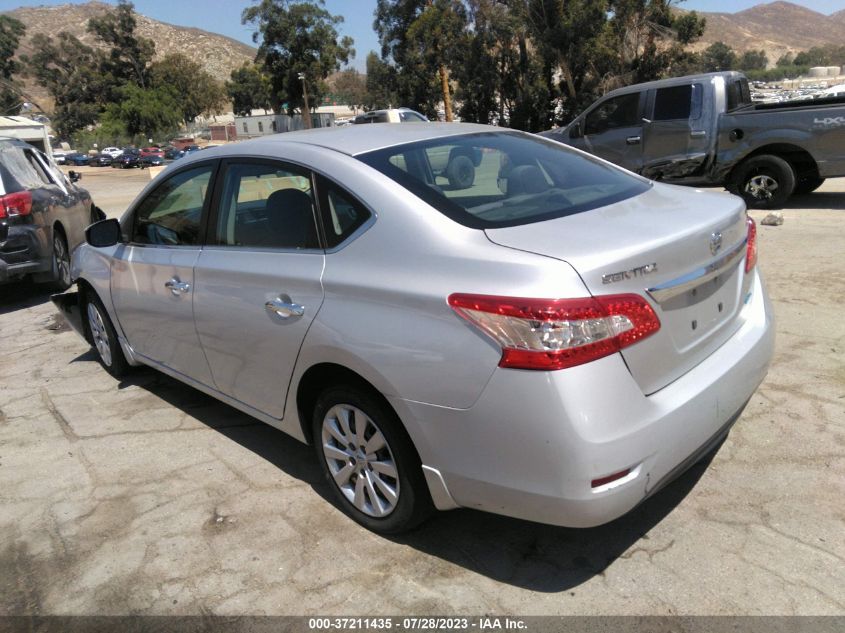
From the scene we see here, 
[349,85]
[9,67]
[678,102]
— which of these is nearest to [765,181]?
[678,102]

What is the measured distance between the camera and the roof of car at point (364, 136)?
3.18 m

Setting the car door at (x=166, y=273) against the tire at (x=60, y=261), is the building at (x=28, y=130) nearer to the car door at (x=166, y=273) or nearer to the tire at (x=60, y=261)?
the tire at (x=60, y=261)

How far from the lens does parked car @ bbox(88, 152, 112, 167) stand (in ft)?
195

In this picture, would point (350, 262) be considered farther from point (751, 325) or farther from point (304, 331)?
point (751, 325)

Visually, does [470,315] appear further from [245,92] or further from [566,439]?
[245,92]

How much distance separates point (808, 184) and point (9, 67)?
12222 centimetres

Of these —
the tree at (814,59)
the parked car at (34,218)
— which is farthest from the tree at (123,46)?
the tree at (814,59)

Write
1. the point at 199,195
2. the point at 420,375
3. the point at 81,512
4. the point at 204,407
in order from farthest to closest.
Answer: the point at 204,407 → the point at 199,195 → the point at 81,512 → the point at 420,375

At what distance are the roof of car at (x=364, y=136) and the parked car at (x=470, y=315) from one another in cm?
2

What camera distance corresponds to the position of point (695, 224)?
105 inches

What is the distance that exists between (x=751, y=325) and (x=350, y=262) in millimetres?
1735

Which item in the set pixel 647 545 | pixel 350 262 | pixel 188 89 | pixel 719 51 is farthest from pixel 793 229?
pixel 188 89

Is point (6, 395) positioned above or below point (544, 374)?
below

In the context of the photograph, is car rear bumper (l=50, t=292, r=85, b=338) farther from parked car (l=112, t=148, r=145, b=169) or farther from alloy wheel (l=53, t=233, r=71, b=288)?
parked car (l=112, t=148, r=145, b=169)
